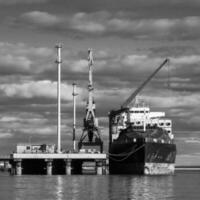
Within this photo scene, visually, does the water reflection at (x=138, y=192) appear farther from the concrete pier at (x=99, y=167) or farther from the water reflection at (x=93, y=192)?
the concrete pier at (x=99, y=167)

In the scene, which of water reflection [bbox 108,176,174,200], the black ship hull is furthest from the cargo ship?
water reflection [bbox 108,176,174,200]

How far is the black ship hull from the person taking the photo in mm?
170250

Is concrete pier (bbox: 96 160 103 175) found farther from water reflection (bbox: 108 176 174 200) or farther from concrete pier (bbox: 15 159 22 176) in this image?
water reflection (bbox: 108 176 174 200)

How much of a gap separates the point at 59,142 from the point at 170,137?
92.1 feet

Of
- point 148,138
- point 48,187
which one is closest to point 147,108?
point 148,138

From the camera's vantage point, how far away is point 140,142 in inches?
6683

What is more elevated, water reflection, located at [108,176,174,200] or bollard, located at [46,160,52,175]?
bollard, located at [46,160,52,175]

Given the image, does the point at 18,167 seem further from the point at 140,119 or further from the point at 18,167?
the point at 140,119

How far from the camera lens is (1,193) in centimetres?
10656

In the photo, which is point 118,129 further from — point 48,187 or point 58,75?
point 48,187

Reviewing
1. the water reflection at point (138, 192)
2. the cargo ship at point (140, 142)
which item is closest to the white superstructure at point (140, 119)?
the cargo ship at point (140, 142)

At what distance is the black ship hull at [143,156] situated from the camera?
170 m

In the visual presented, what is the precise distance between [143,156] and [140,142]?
3056 mm

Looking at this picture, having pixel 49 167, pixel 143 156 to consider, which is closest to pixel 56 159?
pixel 49 167
